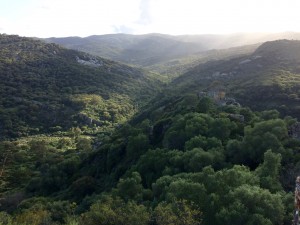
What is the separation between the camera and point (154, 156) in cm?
5562

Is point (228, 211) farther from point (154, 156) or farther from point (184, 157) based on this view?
point (154, 156)

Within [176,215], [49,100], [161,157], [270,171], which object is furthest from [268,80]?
[176,215]

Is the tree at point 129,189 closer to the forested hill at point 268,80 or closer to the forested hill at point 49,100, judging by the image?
the forested hill at point 268,80

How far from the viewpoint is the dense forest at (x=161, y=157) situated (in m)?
31.9

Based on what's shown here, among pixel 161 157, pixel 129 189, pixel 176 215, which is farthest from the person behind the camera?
pixel 161 157

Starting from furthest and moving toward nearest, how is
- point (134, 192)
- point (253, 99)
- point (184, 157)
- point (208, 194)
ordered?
point (253, 99) < point (184, 157) < point (134, 192) < point (208, 194)

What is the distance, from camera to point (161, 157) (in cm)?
5462

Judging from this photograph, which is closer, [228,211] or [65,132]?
[228,211]

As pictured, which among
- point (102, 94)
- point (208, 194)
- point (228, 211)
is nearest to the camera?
point (228, 211)

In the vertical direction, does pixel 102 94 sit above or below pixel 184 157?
below

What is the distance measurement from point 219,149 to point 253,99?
57.5 metres

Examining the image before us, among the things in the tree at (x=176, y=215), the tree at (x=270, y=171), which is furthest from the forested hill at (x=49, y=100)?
the tree at (x=176, y=215)

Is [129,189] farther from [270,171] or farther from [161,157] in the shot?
[270,171]

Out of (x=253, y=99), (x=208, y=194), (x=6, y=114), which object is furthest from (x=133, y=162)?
(x=6, y=114)
